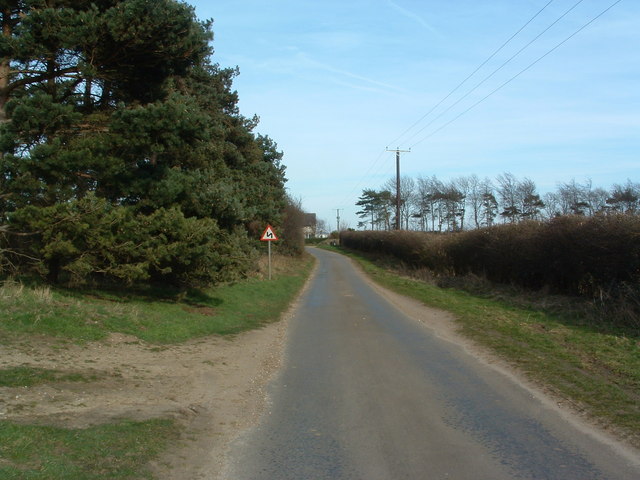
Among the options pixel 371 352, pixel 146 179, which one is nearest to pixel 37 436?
pixel 371 352

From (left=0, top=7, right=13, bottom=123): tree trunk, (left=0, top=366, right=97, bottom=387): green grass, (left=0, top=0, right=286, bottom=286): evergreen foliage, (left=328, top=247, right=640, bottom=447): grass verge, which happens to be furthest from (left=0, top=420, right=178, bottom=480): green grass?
(left=0, top=7, right=13, bottom=123): tree trunk

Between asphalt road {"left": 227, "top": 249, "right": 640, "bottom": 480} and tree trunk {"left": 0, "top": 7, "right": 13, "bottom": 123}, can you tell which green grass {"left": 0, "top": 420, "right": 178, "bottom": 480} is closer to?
asphalt road {"left": 227, "top": 249, "right": 640, "bottom": 480}

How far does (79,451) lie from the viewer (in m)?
4.71

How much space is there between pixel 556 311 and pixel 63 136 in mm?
13983

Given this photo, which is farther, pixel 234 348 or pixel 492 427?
pixel 234 348

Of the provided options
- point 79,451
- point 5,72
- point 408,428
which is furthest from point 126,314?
point 408,428

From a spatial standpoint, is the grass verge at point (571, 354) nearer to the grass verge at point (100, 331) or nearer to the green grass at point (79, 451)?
the green grass at point (79, 451)

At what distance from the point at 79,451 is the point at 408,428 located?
3.38m

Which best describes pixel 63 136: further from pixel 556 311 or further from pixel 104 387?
pixel 556 311

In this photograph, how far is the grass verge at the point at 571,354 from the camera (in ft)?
21.8

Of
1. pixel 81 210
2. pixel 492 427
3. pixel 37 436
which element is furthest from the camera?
pixel 81 210

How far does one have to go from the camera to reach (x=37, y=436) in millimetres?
4883

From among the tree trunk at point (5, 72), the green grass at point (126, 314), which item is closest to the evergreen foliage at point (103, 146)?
the tree trunk at point (5, 72)

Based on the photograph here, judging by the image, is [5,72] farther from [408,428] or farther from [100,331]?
[408,428]
